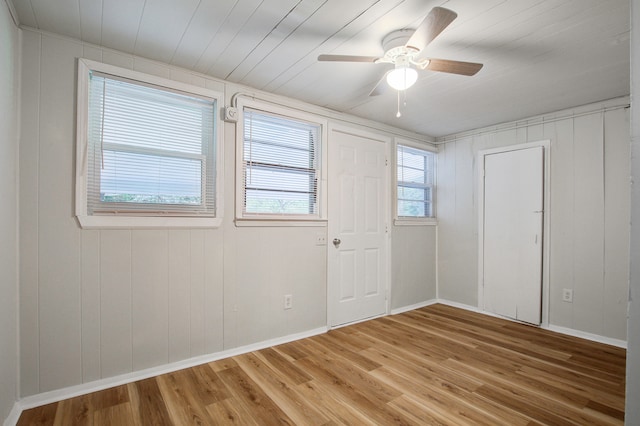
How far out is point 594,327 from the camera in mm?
3283

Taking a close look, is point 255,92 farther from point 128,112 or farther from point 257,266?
point 257,266

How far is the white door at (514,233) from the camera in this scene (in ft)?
12.1

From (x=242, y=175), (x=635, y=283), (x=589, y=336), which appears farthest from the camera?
(x=589, y=336)

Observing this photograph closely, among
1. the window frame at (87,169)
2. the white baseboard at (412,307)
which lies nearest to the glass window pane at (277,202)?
the window frame at (87,169)

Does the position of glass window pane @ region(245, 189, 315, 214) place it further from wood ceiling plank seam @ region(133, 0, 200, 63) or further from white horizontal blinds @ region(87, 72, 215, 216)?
wood ceiling plank seam @ region(133, 0, 200, 63)

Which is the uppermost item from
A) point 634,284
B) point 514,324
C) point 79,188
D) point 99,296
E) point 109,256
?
point 79,188

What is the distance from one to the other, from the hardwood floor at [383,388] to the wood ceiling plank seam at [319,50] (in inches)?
94.1

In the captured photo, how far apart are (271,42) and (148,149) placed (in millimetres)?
1215

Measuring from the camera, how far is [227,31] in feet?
6.89

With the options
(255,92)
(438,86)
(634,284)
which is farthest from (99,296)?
(438,86)

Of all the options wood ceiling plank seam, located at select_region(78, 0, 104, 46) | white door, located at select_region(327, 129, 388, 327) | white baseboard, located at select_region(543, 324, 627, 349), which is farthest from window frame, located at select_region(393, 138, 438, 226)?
wood ceiling plank seam, located at select_region(78, 0, 104, 46)

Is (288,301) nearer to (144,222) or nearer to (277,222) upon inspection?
(277,222)

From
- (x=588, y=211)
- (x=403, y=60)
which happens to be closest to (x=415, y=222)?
(x=588, y=211)

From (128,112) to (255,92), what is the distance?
3.53 ft
